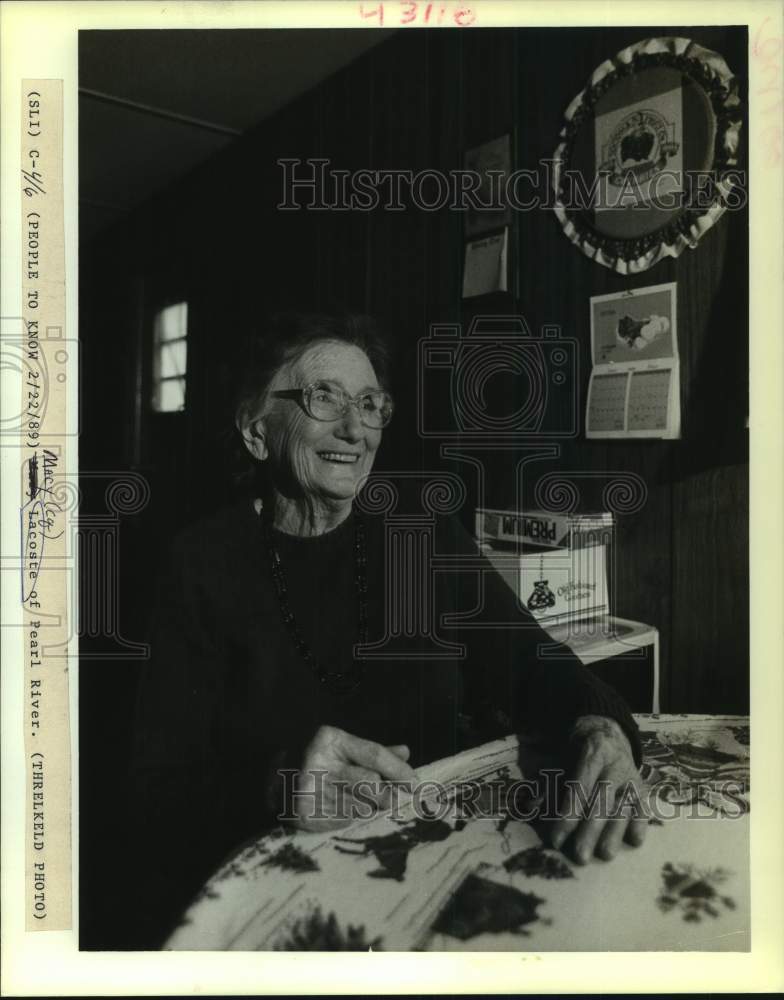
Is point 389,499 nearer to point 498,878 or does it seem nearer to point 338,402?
point 338,402

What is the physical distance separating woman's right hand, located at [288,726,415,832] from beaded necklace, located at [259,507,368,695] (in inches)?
2.5

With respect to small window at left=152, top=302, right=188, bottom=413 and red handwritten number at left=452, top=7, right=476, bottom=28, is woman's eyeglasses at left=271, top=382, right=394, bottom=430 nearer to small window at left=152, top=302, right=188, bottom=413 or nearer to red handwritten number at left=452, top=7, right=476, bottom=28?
small window at left=152, top=302, right=188, bottom=413

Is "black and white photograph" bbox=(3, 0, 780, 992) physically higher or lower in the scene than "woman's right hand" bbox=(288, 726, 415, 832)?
higher

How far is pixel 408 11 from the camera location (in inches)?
42.0

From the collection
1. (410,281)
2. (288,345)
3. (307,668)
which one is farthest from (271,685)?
(410,281)

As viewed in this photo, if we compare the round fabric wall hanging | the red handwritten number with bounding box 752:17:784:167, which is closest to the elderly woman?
the round fabric wall hanging

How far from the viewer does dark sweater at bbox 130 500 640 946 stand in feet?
3.46

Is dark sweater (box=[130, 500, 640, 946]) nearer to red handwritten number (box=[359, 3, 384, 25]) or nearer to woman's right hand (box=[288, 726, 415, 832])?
woman's right hand (box=[288, 726, 415, 832])

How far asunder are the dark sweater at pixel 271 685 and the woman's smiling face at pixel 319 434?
0.21ft

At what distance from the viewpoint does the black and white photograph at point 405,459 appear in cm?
106

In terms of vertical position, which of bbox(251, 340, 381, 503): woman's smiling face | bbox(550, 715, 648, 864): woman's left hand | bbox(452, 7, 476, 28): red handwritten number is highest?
bbox(452, 7, 476, 28): red handwritten number

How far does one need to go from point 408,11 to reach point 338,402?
1.73 feet

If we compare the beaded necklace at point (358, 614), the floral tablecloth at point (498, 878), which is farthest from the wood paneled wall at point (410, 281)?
the floral tablecloth at point (498, 878)

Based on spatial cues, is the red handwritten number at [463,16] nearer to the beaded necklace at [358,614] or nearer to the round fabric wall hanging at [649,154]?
the round fabric wall hanging at [649,154]
